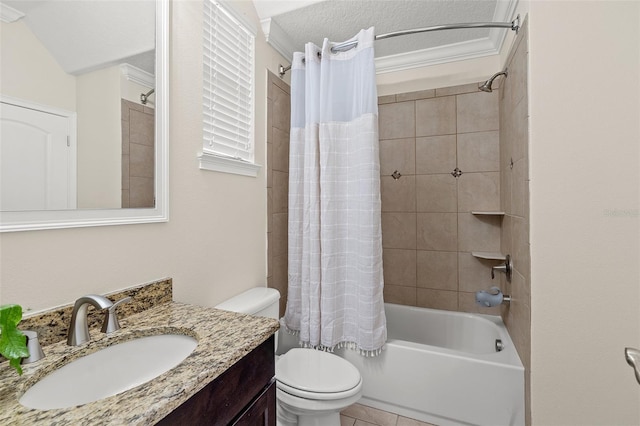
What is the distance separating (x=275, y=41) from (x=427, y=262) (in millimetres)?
1948

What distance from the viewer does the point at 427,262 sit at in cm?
235

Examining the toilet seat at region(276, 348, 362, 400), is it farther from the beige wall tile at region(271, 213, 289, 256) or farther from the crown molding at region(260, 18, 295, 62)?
the crown molding at region(260, 18, 295, 62)

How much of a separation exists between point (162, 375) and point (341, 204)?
1269 mm

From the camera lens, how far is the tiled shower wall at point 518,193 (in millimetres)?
1396

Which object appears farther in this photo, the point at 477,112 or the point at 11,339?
the point at 477,112

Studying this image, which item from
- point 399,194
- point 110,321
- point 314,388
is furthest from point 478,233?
point 110,321

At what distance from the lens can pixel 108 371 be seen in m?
0.82

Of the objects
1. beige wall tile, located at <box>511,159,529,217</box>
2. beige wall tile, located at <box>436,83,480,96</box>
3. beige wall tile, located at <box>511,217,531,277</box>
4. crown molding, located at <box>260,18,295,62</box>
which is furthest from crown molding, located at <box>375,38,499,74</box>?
beige wall tile, located at <box>511,217,531,277</box>

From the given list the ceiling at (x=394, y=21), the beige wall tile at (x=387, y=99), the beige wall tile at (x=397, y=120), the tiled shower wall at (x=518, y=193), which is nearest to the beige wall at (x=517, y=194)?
the tiled shower wall at (x=518, y=193)

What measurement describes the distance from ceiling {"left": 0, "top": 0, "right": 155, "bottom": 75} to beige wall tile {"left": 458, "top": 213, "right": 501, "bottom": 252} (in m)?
2.16

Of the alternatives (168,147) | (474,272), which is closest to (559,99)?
(474,272)

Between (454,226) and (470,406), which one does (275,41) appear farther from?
(470,406)

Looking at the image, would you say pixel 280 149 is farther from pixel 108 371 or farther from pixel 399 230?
pixel 108 371

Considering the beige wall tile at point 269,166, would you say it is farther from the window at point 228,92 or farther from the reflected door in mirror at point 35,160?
the reflected door in mirror at point 35,160
